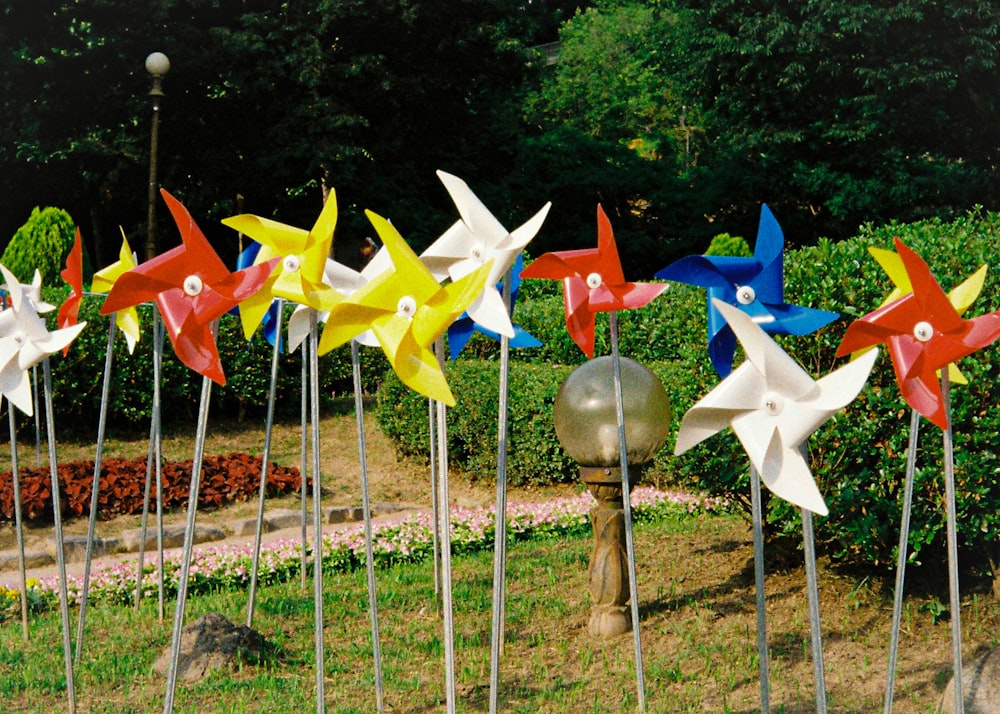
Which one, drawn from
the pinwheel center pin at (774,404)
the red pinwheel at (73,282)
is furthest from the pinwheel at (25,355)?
the pinwheel center pin at (774,404)

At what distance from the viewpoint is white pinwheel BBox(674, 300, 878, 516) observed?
115 inches

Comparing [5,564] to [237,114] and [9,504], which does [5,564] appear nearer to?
[9,504]

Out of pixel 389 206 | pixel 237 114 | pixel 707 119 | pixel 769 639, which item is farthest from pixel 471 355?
pixel 707 119

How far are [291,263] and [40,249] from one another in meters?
10.2

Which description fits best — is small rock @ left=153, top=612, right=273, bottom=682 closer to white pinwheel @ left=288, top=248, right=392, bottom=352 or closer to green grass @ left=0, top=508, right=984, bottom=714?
green grass @ left=0, top=508, right=984, bottom=714

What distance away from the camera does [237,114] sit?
20.3 metres

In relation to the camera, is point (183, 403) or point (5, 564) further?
point (183, 403)

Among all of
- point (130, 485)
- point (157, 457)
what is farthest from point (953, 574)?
point (130, 485)

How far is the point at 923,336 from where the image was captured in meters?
3.17

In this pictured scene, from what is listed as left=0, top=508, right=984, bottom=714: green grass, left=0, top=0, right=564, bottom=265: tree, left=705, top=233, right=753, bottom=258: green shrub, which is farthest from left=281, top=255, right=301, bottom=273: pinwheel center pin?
left=0, top=0, right=564, bottom=265: tree

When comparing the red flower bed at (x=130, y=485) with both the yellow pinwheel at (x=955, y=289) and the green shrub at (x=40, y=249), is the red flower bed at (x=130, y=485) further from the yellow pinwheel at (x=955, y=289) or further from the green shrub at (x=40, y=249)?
the yellow pinwheel at (x=955, y=289)

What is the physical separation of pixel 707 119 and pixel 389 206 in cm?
762

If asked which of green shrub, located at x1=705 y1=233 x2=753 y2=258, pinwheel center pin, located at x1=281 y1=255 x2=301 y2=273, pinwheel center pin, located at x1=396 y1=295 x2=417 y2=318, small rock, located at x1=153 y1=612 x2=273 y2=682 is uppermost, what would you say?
green shrub, located at x1=705 y1=233 x2=753 y2=258

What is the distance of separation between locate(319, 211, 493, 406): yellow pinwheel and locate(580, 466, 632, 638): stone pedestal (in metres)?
1.88
